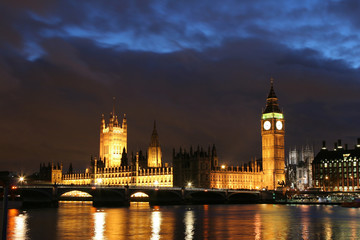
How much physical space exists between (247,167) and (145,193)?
1414 inches

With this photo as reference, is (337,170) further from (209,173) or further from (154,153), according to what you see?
(154,153)

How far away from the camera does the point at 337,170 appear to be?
142m

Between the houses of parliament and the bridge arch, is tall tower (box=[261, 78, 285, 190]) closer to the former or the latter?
the houses of parliament

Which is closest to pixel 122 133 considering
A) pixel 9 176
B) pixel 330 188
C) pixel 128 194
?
pixel 330 188

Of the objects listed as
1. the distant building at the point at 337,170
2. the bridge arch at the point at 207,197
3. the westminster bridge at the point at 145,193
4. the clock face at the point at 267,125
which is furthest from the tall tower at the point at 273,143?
the bridge arch at the point at 207,197

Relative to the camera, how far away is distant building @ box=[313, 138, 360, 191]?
138 meters

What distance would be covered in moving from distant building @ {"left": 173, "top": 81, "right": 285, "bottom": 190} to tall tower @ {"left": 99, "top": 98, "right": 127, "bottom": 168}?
4977 centimetres

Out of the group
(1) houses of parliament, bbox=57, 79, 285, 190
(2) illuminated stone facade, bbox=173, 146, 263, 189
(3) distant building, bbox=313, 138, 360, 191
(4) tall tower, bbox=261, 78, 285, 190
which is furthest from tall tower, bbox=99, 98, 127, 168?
(3) distant building, bbox=313, 138, 360, 191

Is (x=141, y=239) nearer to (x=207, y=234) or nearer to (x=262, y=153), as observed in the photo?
(x=207, y=234)

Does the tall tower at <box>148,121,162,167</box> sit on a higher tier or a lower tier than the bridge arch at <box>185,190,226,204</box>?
higher

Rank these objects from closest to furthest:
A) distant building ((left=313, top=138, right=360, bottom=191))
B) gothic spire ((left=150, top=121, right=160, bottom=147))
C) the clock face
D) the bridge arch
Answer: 1. the bridge arch
2. the clock face
3. distant building ((left=313, top=138, right=360, bottom=191))
4. gothic spire ((left=150, top=121, right=160, bottom=147))

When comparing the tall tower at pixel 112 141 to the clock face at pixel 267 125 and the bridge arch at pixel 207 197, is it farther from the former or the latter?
the bridge arch at pixel 207 197

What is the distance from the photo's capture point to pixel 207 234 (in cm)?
4162

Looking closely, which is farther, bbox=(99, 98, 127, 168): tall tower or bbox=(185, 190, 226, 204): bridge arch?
bbox=(99, 98, 127, 168): tall tower
